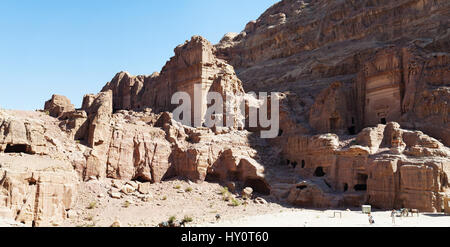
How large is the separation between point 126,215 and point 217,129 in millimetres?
14052

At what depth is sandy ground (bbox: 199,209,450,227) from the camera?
21333 mm

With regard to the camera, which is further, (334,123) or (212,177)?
(334,123)

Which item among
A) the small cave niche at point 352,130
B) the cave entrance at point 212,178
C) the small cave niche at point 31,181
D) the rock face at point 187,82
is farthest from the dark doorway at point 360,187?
the small cave niche at point 31,181

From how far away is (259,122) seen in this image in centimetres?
3972

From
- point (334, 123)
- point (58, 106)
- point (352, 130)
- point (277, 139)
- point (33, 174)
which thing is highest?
point (58, 106)

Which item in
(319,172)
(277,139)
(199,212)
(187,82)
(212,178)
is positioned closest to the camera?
(199,212)


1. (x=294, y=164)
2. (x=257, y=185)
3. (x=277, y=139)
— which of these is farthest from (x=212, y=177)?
(x=277, y=139)

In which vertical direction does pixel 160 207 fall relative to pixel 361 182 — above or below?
below

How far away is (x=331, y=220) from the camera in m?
23.3

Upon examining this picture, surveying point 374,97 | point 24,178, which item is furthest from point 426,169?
point 24,178

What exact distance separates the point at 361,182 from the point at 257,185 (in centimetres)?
857

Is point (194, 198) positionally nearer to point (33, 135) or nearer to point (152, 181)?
point (152, 181)

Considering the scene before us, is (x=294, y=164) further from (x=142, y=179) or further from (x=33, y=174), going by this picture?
(x=33, y=174)
